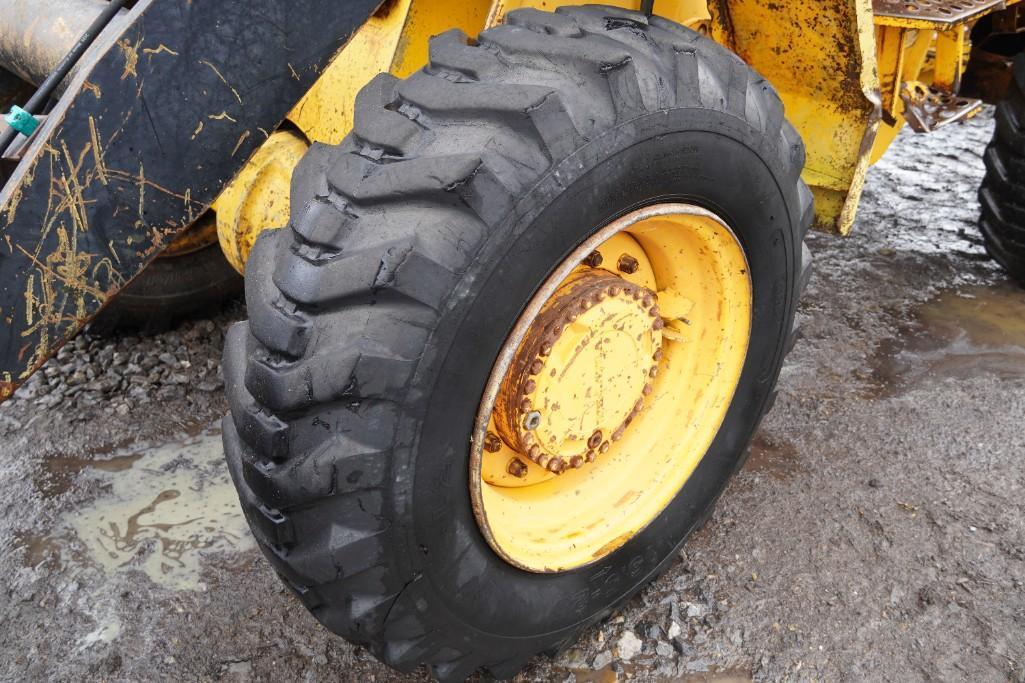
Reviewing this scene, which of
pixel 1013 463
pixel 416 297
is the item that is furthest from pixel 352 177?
pixel 1013 463

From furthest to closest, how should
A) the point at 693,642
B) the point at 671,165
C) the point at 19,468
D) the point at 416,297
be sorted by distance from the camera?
the point at 19,468 → the point at 693,642 → the point at 671,165 → the point at 416,297

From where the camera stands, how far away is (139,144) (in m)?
1.50

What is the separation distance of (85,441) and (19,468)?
21 cm

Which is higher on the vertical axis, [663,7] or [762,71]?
[663,7]

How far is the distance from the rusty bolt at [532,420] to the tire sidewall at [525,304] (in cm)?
24

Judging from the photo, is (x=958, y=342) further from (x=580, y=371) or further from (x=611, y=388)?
(x=580, y=371)

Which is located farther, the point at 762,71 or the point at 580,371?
the point at 762,71

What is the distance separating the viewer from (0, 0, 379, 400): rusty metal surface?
145cm

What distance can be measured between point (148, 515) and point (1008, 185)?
369 centimetres

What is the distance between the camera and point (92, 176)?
4.89ft

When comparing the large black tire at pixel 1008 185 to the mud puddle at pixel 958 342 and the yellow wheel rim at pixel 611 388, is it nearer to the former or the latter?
the mud puddle at pixel 958 342

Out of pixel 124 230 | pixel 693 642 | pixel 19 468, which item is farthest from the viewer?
pixel 19 468

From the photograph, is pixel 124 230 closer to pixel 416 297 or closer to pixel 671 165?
pixel 416 297

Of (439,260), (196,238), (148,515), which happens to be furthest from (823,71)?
(148,515)
